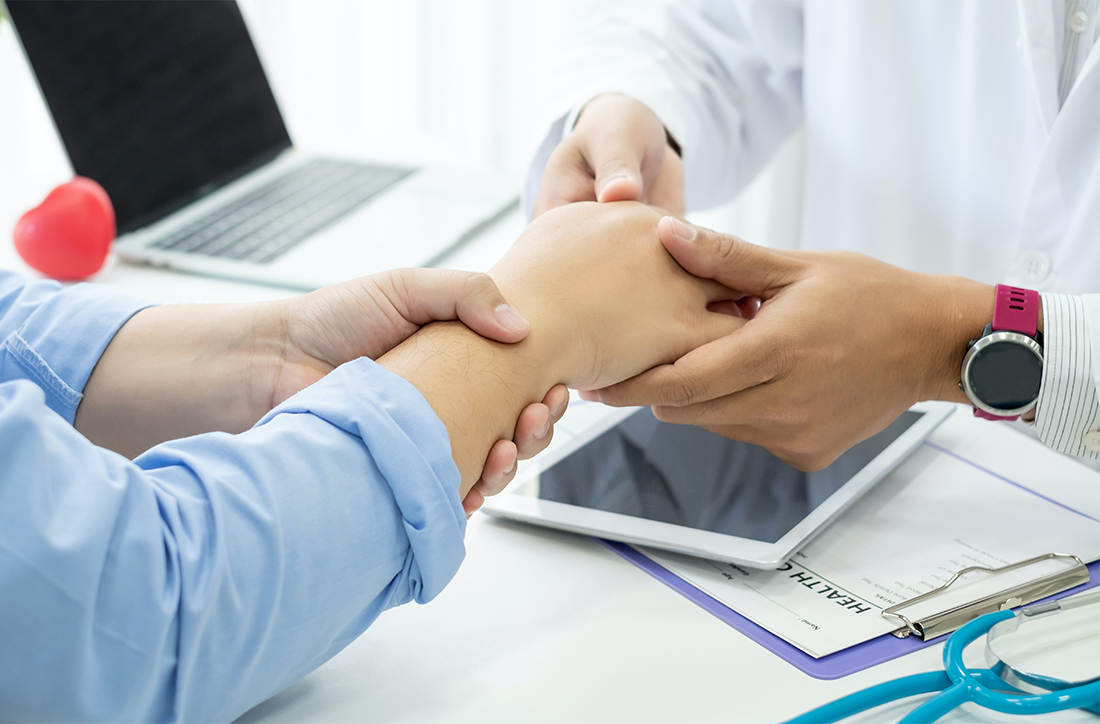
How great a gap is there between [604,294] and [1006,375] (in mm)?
328

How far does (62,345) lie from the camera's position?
679mm

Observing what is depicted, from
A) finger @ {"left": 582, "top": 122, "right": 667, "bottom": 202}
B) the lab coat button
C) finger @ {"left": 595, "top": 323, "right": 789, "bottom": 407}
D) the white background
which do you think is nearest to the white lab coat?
the lab coat button

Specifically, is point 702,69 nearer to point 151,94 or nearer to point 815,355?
point 815,355

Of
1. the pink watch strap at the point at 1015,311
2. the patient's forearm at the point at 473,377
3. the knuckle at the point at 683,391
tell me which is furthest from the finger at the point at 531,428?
the pink watch strap at the point at 1015,311

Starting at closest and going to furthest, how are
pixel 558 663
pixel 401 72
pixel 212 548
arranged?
1. pixel 212 548
2. pixel 558 663
3. pixel 401 72

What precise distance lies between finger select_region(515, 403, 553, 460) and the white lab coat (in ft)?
1.83

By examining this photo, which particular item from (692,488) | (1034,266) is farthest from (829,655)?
(1034,266)

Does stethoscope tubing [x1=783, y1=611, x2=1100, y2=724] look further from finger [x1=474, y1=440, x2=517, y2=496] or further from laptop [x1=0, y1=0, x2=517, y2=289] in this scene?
laptop [x1=0, y1=0, x2=517, y2=289]

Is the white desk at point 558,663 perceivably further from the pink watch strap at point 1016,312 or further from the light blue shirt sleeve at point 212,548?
the pink watch strap at point 1016,312

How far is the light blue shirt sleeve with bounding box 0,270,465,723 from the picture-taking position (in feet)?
1.28

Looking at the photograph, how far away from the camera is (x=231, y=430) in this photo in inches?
28.5

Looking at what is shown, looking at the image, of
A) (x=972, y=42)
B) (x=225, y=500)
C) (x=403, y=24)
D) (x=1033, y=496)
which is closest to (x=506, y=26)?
(x=403, y=24)

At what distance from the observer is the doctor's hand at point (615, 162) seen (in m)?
0.88

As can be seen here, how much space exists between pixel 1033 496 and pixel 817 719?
1.15ft
